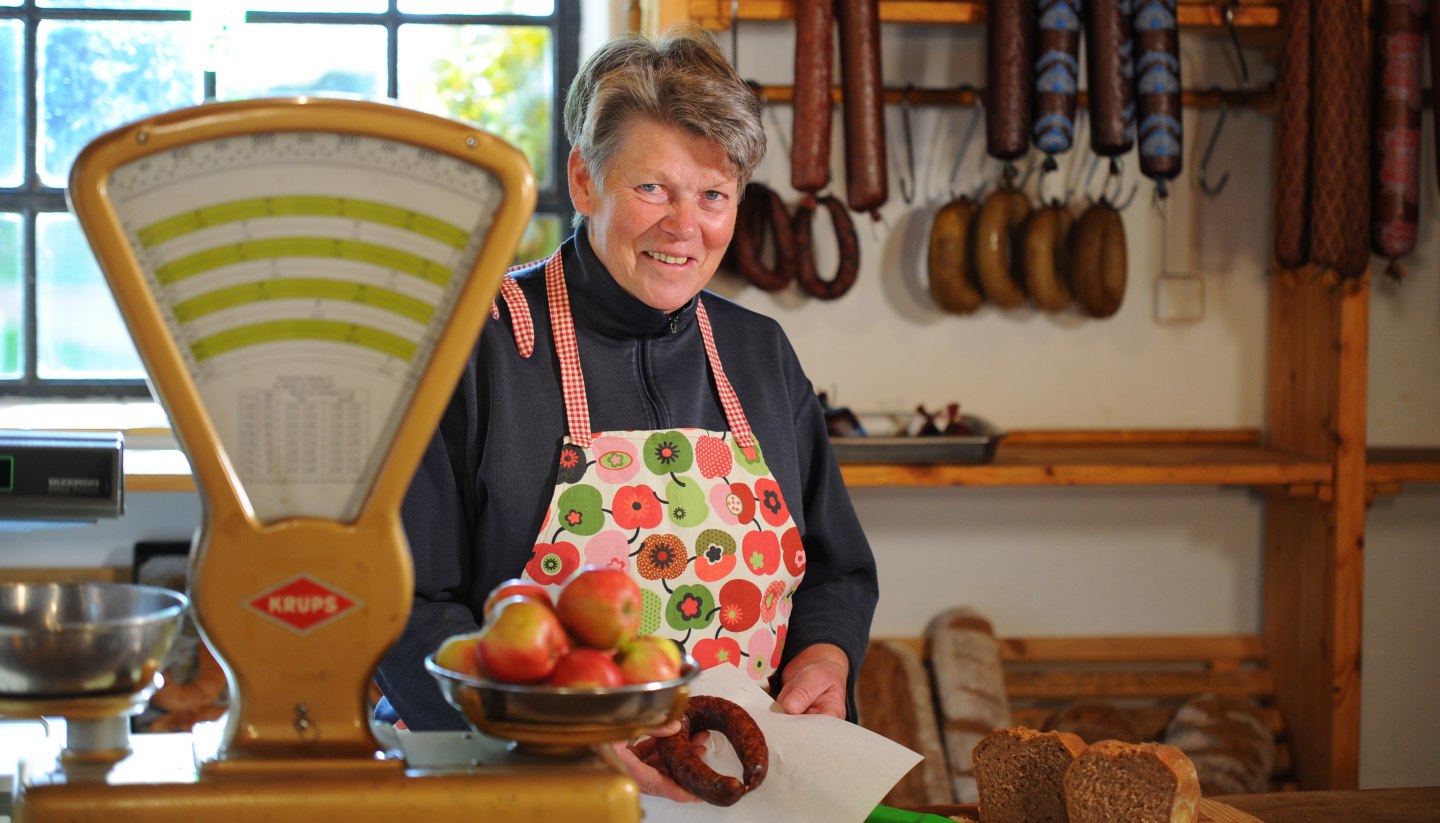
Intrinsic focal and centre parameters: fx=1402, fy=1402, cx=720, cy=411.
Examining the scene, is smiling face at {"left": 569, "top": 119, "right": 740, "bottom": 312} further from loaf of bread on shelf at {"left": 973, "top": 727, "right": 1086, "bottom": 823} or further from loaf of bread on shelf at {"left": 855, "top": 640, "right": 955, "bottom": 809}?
loaf of bread on shelf at {"left": 855, "top": 640, "right": 955, "bottom": 809}

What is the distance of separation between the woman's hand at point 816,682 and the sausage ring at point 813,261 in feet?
4.56

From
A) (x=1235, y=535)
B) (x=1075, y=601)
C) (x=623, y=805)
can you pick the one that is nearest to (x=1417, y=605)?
(x=1235, y=535)

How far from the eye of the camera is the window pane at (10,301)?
3.08m

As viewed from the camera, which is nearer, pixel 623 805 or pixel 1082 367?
pixel 623 805

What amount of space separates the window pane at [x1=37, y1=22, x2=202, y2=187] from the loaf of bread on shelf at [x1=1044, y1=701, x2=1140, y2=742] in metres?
2.31

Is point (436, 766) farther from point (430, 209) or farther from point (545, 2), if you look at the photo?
point (545, 2)

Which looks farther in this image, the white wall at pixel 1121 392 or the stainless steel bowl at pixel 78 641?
the white wall at pixel 1121 392

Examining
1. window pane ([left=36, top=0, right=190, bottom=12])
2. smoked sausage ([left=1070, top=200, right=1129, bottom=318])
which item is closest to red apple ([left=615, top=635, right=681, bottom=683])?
smoked sausage ([left=1070, top=200, right=1129, bottom=318])

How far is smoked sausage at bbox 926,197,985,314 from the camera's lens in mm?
2867

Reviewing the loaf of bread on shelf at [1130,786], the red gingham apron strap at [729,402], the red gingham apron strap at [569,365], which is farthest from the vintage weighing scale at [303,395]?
the red gingham apron strap at [729,402]

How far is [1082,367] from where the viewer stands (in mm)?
3072

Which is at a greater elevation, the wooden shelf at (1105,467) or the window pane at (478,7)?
the window pane at (478,7)

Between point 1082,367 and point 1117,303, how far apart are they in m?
0.22

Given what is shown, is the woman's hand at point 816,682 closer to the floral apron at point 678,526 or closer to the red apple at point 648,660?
the floral apron at point 678,526
